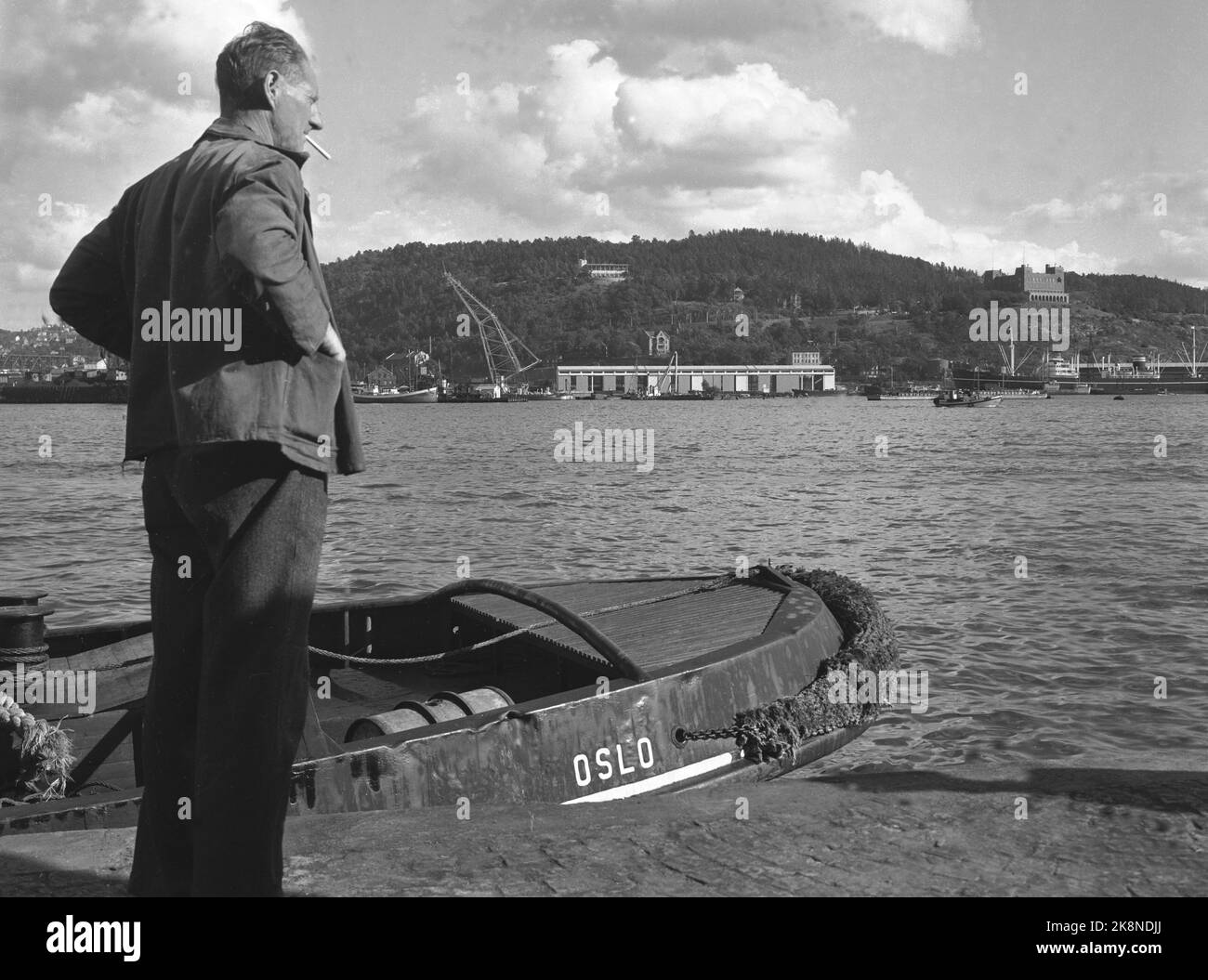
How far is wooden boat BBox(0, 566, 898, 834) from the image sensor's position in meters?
6.18

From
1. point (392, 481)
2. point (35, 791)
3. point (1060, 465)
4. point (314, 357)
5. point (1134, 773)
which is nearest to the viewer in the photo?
point (314, 357)

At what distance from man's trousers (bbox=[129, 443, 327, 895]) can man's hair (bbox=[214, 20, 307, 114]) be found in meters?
1.01

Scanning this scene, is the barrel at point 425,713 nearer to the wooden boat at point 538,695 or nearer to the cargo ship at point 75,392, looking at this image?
the wooden boat at point 538,695

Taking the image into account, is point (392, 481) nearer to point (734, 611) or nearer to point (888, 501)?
point (888, 501)

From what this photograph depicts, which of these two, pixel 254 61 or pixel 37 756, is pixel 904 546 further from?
pixel 254 61

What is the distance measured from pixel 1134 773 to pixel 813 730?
3911mm

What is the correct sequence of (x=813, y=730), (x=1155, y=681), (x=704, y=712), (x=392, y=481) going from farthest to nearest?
(x=392, y=481) → (x=1155, y=681) → (x=813, y=730) → (x=704, y=712)

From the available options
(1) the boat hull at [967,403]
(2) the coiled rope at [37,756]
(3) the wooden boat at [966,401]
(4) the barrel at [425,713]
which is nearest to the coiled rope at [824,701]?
(4) the barrel at [425,713]

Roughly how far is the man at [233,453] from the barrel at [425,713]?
3.33 metres

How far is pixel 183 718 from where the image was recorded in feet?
10.9

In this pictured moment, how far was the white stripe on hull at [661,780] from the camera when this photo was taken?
707cm

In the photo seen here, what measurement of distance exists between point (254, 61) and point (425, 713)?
14.3 ft

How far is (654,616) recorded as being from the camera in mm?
10219
